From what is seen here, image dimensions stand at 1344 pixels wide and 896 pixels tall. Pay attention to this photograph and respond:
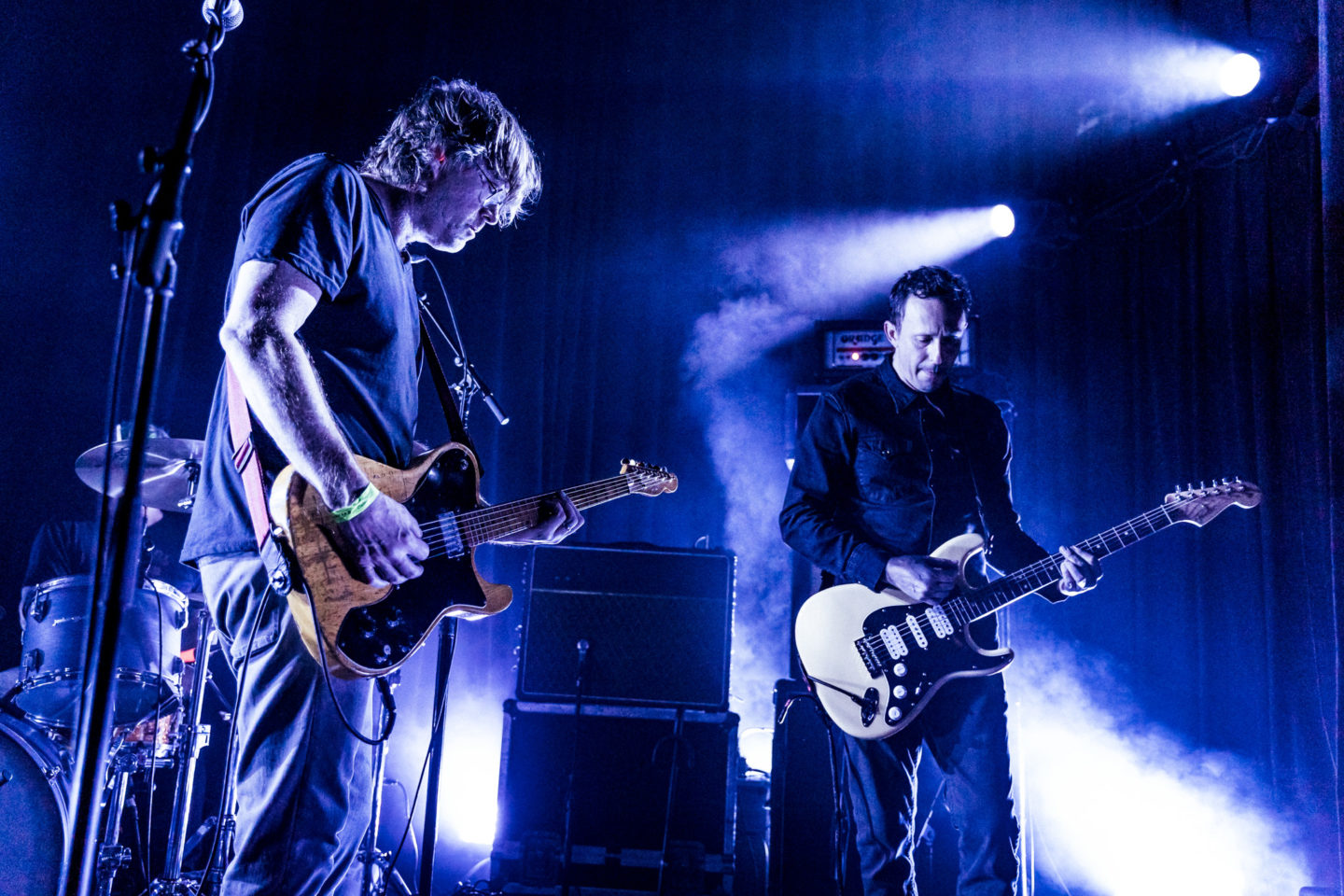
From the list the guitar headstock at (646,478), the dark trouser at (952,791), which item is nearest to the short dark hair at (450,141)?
the guitar headstock at (646,478)

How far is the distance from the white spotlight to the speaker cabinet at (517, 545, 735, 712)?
11.5ft

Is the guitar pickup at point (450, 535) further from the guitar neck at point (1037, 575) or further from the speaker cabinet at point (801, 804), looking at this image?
the speaker cabinet at point (801, 804)

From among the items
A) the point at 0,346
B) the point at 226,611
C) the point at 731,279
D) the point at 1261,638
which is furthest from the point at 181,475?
the point at 1261,638

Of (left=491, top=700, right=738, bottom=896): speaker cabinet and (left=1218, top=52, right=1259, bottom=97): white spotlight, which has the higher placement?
(left=1218, top=52, right=1259, bottom=97): white spotlight

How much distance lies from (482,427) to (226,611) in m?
4.26

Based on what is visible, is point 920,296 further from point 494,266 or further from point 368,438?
point 494,266

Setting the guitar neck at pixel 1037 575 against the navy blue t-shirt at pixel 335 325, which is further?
the guitar neck at pixel 1037 575

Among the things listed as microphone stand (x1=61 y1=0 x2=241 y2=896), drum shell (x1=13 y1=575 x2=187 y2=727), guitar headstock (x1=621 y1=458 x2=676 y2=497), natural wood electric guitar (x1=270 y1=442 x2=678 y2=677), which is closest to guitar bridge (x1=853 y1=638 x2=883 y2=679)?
guitar headstock (x1=621 y1=458 x2=676 y2=497)

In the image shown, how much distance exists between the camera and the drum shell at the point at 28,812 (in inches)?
141

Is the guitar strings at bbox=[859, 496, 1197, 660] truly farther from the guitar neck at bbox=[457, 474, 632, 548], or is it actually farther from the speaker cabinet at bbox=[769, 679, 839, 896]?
the guitar neck at bbox=[457, 474, 632, 548]

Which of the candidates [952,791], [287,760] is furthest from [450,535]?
[952,791]

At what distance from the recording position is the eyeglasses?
242 centimetres

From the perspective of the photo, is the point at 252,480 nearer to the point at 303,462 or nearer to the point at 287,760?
the point at 303,462

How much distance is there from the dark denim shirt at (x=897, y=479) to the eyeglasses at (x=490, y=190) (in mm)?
1331
